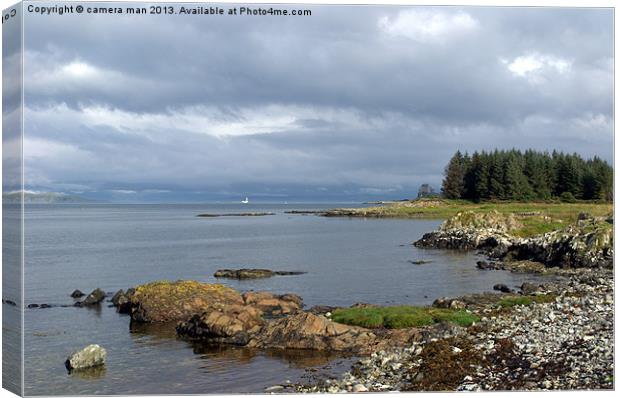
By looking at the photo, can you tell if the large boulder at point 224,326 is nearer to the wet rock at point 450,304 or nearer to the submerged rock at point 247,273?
the wet rock at point 450,304

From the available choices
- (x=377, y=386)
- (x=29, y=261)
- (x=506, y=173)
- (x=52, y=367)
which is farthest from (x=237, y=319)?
(x=29, y=261)

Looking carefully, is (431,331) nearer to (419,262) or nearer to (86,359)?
(86,359)

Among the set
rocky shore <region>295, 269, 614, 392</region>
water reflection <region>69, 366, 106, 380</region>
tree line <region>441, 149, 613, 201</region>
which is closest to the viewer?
rocky shore <region>295, 269, 614, 392</region>

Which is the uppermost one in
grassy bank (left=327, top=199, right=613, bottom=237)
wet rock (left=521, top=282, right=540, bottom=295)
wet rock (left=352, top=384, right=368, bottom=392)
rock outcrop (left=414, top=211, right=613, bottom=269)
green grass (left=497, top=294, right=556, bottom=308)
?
grassy bank (left=327, top=199, right=613, bottom=237)

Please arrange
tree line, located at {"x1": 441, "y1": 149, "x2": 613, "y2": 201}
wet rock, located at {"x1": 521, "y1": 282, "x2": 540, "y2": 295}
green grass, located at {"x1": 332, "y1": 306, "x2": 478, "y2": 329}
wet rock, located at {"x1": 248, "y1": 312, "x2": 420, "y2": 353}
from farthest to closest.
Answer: wet rock, located at {"x1": 521, "y1": 282, "x2": 540, "y2": 295}
tree line, located at {"x1": 441, "y1": 149, "x2": 613, "y2": 201}
green grass, located at {"x1": 332, "y1": 306, "x2": 478, "y2": 329}
wet rock, located at {"x1": 248, "y1": 312, "x2": 420, "y2": 353}

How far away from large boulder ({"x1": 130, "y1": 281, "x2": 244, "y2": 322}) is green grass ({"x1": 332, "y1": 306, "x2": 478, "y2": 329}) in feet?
18.7

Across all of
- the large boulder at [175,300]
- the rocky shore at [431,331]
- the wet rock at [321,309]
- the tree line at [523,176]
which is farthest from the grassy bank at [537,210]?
the large boulder at [175,300]

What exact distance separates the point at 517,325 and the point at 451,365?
571 cm

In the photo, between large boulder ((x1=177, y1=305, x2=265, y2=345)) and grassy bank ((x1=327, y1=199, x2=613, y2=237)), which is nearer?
large boulder ((x1=177, y1=305, x2=265, y2=345))

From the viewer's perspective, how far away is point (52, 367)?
19.6 metres

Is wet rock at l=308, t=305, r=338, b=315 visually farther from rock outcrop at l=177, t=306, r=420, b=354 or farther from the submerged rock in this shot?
the submerged rock

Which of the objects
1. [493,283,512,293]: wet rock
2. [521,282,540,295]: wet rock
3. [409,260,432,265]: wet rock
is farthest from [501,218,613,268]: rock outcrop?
[521,282,540,295]: wet rock

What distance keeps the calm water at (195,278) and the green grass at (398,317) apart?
3.66 metres

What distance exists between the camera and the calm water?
60.1 feet
